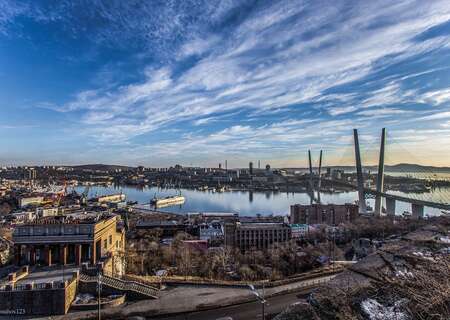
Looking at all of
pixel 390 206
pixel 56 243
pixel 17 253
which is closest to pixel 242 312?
pixel 56 243

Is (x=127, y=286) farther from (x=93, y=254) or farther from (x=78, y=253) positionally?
(x=78, y=253)

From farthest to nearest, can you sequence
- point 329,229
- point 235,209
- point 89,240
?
point 235,209 < point 329,229 < point 89,240

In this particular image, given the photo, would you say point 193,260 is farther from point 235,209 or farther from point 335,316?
point 235,209

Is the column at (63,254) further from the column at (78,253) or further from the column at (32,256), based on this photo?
the column at (32,256)

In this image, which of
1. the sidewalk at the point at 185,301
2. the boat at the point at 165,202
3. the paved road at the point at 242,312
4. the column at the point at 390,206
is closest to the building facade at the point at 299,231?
the column at the point at 390,206

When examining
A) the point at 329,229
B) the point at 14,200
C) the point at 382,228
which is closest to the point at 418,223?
the point at 382,228

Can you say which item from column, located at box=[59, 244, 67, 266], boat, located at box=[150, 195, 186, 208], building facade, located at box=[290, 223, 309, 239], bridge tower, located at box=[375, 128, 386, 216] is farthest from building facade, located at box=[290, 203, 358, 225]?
boat, located at box=[150, 195, 186, 208]

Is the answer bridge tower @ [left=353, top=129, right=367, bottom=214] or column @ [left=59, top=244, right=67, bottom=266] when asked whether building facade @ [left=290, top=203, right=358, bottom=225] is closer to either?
bridge tower @ [left=353, top=129, right=367, bottom=214]
